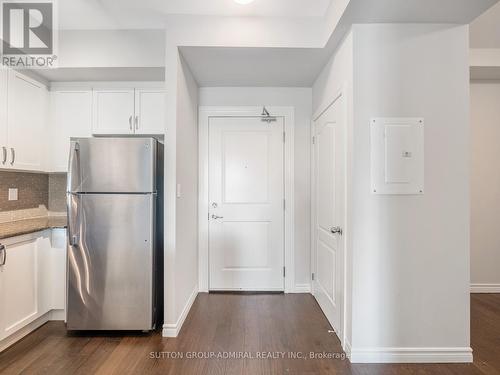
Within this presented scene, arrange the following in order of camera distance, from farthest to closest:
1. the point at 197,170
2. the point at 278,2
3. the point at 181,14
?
the point at 197,170
the point at 181,14
the point at 278,2

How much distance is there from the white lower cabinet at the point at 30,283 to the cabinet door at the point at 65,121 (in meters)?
0.81

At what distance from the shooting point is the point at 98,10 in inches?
86.9

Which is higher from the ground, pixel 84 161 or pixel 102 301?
pixel 84 161

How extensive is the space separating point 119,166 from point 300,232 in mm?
2030

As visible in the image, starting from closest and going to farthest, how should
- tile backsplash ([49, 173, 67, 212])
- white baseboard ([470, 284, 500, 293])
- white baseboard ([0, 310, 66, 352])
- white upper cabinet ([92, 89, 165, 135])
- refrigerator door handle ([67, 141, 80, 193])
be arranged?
white baseboard ([0, 310, 66, 352]) < refrigerator door handle ([67, 141, 80, 193]) < white upper cabinet ([92, 89, 165, 135]) < tile backsplash ([49, 173, 67, 212]) < white baseboard ([470, 284, 500, 293])

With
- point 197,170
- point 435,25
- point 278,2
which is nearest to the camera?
point 435,25

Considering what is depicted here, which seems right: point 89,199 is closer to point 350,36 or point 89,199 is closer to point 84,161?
point 84,161

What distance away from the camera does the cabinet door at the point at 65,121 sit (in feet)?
8.95

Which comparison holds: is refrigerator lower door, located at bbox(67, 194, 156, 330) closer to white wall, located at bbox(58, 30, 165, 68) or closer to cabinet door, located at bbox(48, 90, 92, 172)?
cabinet door, located at bbox(48, 90, 92, 172)

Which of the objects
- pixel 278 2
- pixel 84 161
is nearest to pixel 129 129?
pixel 84 161

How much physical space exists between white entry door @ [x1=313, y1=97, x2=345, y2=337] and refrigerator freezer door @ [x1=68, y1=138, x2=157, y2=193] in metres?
1.54

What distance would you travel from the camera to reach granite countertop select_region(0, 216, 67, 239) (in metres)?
2.08

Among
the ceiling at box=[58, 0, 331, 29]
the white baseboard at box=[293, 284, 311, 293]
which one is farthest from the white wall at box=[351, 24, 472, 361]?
the white baseboard at box=[293, 284, 311, 293]

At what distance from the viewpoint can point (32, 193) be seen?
8.91ft
